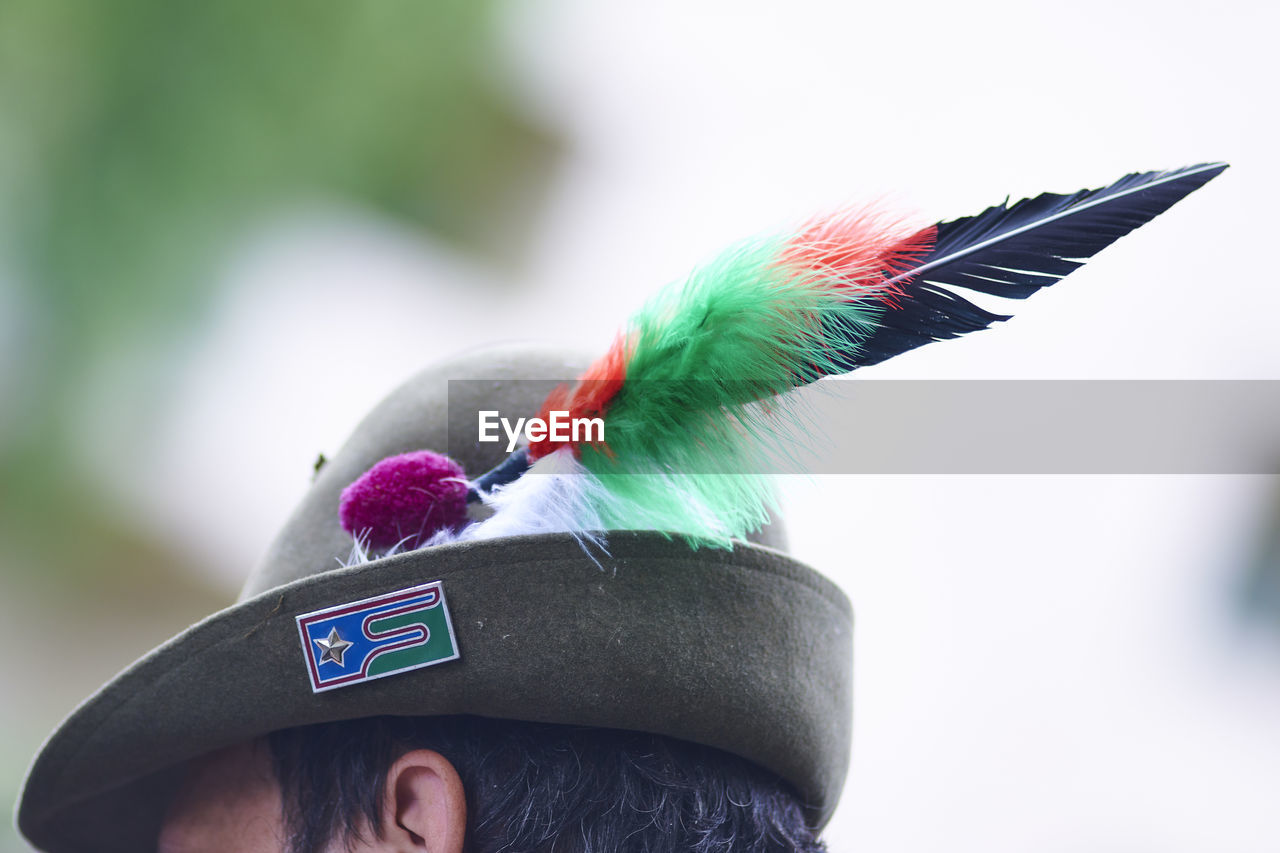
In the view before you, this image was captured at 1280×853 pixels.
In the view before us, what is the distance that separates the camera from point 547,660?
2.57 ft

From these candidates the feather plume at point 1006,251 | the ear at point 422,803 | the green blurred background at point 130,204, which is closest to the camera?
the feather plume at point 1006,251

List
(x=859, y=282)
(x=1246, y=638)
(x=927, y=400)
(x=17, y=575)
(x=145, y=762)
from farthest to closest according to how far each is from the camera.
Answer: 1. (x=17, y=575)
2. (x=1246, y=638)
3. (x=927, y=400)
4. (x=145, y=762)
5. (x=859, y=282)

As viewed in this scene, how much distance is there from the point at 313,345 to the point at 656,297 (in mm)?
4664

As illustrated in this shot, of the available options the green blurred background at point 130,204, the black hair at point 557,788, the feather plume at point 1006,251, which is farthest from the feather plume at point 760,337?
the green blurred background at point 130,204

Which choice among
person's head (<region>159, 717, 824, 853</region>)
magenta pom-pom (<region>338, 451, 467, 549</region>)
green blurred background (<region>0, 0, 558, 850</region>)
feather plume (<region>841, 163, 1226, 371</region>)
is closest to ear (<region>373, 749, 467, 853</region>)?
person's head (<region>159, 717, 824, 853</region>)

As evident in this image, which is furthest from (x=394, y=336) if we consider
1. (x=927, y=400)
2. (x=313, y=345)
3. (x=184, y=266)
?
(x=927, y=400)

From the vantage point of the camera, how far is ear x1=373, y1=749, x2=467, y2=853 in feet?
2.67

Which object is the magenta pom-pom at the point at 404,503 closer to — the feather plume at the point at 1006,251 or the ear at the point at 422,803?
the ear at the point at 422,803

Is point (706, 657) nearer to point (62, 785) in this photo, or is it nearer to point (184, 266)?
point (62, 785)

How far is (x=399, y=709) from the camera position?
0.80 m

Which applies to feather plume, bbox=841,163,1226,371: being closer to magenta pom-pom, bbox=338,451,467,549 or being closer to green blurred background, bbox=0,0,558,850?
magenta pom-pom, bbox=338,451,467,549

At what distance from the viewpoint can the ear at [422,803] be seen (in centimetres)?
81

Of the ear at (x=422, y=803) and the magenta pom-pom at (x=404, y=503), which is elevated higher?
the magenta pom-pom at (x=404, y=503)

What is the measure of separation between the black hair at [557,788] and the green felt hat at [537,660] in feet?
0.13
